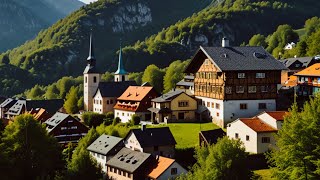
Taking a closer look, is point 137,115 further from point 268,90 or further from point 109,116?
point 268,90

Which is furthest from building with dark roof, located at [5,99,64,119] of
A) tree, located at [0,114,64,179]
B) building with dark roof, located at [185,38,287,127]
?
building with dark roof, located at [185,38,287,127]

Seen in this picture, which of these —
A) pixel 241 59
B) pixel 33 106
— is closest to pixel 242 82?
pixel 241 59

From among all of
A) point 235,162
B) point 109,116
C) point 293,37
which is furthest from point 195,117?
point 293,37

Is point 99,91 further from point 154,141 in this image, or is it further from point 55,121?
point 154,141

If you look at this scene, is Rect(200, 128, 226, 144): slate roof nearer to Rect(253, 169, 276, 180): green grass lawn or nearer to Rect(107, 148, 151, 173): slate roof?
Rect(107, 148, 151, 173): slate roof

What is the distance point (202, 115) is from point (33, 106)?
1930 inches

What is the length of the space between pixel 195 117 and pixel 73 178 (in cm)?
2813

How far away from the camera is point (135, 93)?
98.4m

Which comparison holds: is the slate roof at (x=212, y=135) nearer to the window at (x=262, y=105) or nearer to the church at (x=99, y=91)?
the window at (x=262, y=105)

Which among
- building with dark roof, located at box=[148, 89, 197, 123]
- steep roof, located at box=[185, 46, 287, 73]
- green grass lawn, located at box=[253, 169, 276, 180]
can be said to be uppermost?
steep roof, located at box=[185, 46, 287, 73]

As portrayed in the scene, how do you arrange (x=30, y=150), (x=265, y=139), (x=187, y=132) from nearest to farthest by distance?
1. (x=265, y=139)
2. (x=30, y=150)
3. (x=187, y=132)

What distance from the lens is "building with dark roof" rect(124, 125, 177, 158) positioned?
223 ft

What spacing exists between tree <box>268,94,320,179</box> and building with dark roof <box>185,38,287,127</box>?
2725 centimetres

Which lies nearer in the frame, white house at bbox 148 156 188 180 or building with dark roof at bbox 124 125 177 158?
white house at bbox 148 156 188 180
